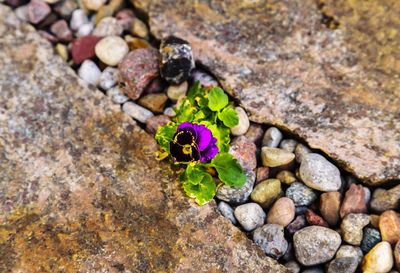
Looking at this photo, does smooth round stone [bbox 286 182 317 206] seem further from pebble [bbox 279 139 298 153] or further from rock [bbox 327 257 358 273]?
rock [bbox 327 257 358 273]

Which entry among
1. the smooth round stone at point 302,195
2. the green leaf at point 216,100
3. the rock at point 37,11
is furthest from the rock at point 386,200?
the rock at point 37,11

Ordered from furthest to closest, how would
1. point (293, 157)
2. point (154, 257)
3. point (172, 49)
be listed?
point (172, 49) → point (293, 157) → point (154, 257)

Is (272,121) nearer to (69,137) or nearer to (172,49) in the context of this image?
(172,49)

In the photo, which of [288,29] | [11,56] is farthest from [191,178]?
[11,56]

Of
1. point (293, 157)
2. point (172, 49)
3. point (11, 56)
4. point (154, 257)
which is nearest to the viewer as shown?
point (154, 257)

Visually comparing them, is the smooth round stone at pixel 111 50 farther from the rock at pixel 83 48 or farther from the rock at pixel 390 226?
the rock at pixel 390 226

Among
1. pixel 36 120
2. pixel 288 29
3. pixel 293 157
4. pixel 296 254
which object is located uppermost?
pixel 288 29

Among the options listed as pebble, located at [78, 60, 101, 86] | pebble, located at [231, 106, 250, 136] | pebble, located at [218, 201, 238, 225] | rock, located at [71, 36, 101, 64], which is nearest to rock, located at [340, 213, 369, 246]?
pebble, located at [218, 201, 238, 225]
